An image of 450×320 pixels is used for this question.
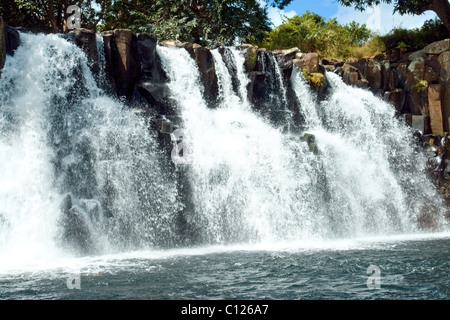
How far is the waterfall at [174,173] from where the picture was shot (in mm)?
11328

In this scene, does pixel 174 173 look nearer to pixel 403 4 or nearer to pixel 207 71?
pixel 207 71

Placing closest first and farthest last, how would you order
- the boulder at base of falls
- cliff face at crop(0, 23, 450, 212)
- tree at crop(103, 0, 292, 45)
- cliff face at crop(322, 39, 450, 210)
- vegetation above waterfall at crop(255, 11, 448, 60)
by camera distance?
the boulder at base of falls → cliff face at crop(0, 23, 450, 212) → cliff face at crop(322, 39, 450, 210) → vegetation above waterfall at crop(255, 11, 448, 60) → tree at crop(103, 0, 292, 45)

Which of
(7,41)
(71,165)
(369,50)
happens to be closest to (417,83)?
(369,50)

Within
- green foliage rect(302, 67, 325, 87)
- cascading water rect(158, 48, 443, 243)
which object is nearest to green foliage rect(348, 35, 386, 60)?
cascading water rect(158, 48, 443, 243)

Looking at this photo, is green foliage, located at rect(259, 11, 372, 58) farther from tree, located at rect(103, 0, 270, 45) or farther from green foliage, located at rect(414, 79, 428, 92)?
green foliage, located at rect(414, 79, 428, 92)

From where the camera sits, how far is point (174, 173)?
12828 mm

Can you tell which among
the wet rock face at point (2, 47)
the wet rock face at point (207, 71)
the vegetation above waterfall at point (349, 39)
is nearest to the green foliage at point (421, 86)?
the vegetation above waterfall at point (349, 39)

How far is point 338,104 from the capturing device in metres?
17.0

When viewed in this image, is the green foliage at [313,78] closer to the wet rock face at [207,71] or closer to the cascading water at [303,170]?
the cascading water at [303,170]

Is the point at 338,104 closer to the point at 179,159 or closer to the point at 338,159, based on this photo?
the point at 338,159

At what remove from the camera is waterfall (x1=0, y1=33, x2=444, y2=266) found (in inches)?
446

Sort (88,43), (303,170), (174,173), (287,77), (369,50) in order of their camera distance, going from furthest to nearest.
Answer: (369,50) → (287,77) → (303,170) → (88,43) → (174,173)

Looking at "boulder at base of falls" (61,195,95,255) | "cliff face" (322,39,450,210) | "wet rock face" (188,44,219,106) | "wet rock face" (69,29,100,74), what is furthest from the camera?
"cliff face" (322,39,450,210)

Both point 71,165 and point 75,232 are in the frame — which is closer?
point 75,232
